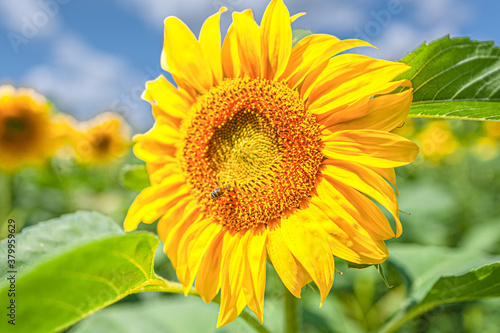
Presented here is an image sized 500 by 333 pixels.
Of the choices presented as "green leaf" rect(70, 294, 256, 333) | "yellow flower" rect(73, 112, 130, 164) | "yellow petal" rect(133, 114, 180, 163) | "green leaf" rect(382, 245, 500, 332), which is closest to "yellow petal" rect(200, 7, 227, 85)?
"yellow petal" rect(133, 114, 180, 163)

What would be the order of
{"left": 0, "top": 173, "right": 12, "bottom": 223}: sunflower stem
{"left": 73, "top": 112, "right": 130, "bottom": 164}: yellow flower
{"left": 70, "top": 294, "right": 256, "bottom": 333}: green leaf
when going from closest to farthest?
1. {"left": 70, "top": 294, "right": 256, "bottom": 333}: green leaf
2. {"left": 0, "top": 173, "right": 12, "bottom": 223}: sunflower stem
3. {"left": 73, "top": 112, "right": 130, "bottom": 164}: yellow flower

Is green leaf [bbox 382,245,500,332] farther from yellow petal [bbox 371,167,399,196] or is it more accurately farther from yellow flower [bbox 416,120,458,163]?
yellow flower [bbox 416,120,458,163]

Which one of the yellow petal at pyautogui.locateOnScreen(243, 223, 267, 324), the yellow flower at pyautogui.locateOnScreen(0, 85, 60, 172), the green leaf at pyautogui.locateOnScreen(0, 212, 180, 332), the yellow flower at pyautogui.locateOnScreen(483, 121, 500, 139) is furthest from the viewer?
the yellow flower at pyautogui.locateOnScreen(483, 121, 500, 139)

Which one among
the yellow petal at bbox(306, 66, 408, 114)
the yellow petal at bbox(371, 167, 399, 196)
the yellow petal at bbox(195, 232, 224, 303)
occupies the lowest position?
the yellow petal at bbox(195, 232, 224, 303)

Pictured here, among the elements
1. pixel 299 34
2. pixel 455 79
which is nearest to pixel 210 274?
pixel 299 34

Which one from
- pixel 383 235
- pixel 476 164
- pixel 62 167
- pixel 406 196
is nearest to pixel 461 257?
pixel 383 235

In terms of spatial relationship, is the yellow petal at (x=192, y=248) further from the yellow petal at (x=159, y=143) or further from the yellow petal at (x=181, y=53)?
the yellow petal at (x=181, y=53)

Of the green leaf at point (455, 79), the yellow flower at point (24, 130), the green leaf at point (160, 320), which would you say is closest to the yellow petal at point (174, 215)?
the green leaf at point (455, 79)
